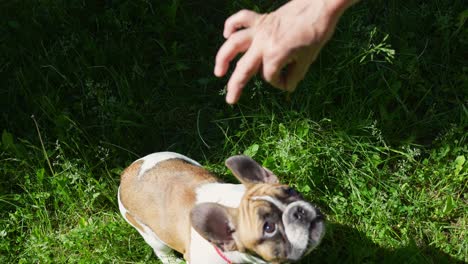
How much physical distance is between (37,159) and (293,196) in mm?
2136

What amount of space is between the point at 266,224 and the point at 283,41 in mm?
1127

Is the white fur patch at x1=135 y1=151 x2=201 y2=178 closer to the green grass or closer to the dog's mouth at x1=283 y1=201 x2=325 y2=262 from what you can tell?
the green grass

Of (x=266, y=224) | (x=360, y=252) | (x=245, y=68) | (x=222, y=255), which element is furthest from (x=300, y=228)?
(x=245, y=68)

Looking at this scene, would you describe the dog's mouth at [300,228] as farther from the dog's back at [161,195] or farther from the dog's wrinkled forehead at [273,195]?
the dog's back at [161,195]

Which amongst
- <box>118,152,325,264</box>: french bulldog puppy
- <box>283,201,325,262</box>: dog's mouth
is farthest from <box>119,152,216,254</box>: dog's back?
<box>283,201,325,262</box>: dog's mouth

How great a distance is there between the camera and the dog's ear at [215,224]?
3.22 m

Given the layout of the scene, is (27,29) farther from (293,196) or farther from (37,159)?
(293,196)

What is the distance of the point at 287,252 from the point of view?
128 inches

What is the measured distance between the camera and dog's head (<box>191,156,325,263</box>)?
10.5ft

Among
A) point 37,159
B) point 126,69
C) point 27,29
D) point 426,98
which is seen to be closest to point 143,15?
point 126,69

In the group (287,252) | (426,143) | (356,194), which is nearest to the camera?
(287,252)

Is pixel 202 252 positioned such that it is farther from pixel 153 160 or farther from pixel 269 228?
pixel 153 160

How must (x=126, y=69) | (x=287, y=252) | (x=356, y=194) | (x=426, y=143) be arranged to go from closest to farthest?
(x=287, y=252) < (x=356, y=194) < (x=426, y=143) < (x=126, y=69)

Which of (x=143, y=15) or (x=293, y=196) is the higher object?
(x=143, y=15)
